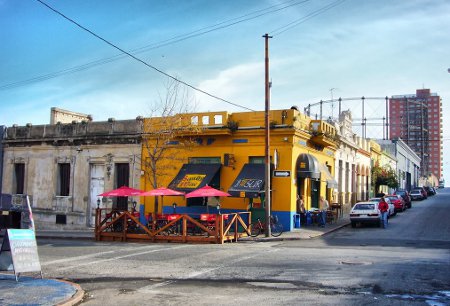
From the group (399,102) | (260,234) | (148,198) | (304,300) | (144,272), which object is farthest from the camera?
(399,102)

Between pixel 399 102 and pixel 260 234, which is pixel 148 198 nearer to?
pixel 260 234

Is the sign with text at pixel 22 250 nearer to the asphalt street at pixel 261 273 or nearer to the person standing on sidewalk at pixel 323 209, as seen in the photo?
the asphalt street at pixel 261 273

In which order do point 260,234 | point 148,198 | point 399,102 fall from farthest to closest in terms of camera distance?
point 399,102
point 148,198
point 260,234

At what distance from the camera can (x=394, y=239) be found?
2145 centimetres

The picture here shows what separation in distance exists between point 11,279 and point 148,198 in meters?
17.8

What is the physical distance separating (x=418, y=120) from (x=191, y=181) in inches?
3991

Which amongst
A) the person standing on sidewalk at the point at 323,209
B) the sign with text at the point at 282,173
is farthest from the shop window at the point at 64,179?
the person standing on sidewalk at the point at 323,209

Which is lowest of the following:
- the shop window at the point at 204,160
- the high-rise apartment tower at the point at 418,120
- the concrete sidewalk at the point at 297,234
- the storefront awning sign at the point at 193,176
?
the concrete sidewalk at the point at 297,234

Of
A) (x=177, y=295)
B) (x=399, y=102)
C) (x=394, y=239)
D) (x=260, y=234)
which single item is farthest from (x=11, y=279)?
(x=399, y=102)

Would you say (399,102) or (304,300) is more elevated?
(399,102)

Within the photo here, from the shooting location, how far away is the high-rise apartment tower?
108 m

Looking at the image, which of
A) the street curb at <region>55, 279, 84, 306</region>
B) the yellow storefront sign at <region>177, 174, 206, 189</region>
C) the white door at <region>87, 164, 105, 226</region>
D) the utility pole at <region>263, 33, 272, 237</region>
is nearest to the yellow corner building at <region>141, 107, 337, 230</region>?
the yellow storefront sign at <region>177, 174, 206, 189</region>

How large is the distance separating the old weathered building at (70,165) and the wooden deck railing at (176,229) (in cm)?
622

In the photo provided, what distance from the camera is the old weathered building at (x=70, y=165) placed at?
1171 inches
